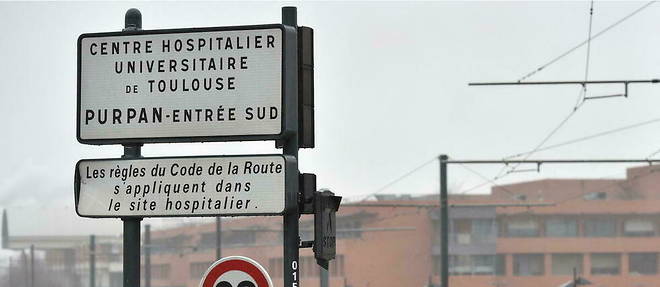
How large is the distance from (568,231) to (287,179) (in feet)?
295

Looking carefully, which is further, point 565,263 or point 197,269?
point 565,263

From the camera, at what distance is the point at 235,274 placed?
9.78 metres

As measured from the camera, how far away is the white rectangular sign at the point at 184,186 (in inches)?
370

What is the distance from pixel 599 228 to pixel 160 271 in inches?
1164

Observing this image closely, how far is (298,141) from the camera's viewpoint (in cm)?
975

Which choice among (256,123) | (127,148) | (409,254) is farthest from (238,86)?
(409,254)

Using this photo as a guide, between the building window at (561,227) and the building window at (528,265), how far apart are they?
2.43 meters

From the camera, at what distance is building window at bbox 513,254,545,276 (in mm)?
98938

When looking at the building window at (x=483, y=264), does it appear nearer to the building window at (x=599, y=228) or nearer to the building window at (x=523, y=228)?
the building window at (x=523, y=228)

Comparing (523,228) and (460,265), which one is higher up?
(523,228)

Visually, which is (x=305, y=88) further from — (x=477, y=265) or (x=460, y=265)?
(x=460, y=265)

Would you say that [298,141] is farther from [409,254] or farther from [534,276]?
[534,276]

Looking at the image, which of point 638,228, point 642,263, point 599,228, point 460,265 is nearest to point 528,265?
point 460,265

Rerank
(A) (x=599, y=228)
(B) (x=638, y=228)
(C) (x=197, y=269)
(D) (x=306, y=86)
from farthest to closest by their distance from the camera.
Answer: (A) (x=599, y=228)
(B) (x=638, y=228)
(C) (x=197, y=269)
(D) (x=306, y=86)
